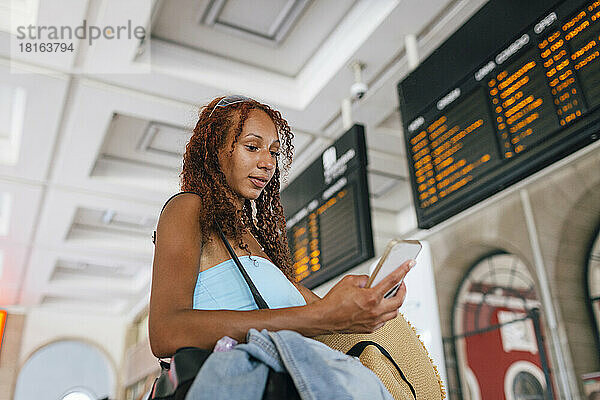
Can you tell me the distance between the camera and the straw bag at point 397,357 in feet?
3.18

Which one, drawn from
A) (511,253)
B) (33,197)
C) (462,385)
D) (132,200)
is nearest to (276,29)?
(132,200)

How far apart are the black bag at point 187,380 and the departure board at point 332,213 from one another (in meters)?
2.32

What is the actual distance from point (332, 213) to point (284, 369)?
8.77 ft

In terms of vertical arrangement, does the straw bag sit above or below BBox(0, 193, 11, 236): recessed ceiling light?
below

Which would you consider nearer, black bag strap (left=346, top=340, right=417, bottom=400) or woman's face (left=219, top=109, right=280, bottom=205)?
black bag strap (left=346, top=340, right=417, bottom=400)

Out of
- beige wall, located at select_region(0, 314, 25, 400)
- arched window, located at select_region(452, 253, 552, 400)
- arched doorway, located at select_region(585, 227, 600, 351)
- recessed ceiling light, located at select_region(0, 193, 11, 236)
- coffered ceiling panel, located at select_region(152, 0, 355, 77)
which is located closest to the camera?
coffered ceiling panel, located at select_region(152, 0, 355, 77)

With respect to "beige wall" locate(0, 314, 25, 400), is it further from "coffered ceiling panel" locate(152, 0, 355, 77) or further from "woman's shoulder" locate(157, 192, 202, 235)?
"woman's shoulder" locate(157, 192, 202, 235)

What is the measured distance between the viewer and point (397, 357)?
3.63 feet

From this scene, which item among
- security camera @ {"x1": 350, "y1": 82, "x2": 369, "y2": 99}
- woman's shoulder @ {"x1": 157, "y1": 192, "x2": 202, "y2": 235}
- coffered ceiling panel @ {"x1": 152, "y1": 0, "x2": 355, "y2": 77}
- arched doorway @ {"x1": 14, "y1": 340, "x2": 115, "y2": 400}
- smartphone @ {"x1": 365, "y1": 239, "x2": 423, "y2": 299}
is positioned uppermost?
coffered ceiling panel @ {"x1": 152, "y1": 0, "x2": 355, "y2": 77}

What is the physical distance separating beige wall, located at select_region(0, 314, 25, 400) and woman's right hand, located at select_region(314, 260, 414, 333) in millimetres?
9951

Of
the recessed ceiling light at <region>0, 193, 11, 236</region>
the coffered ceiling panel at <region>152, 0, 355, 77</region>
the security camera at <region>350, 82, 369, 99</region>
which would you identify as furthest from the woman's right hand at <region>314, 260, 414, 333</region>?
the recessed ceiling light at <region>0, 193, 11, 236</region>

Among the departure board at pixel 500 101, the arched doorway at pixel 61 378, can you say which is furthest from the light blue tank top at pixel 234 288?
the arched doorway at pixel 61 378

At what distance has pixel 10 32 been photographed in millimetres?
3375

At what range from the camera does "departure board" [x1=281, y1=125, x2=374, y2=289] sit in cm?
321
